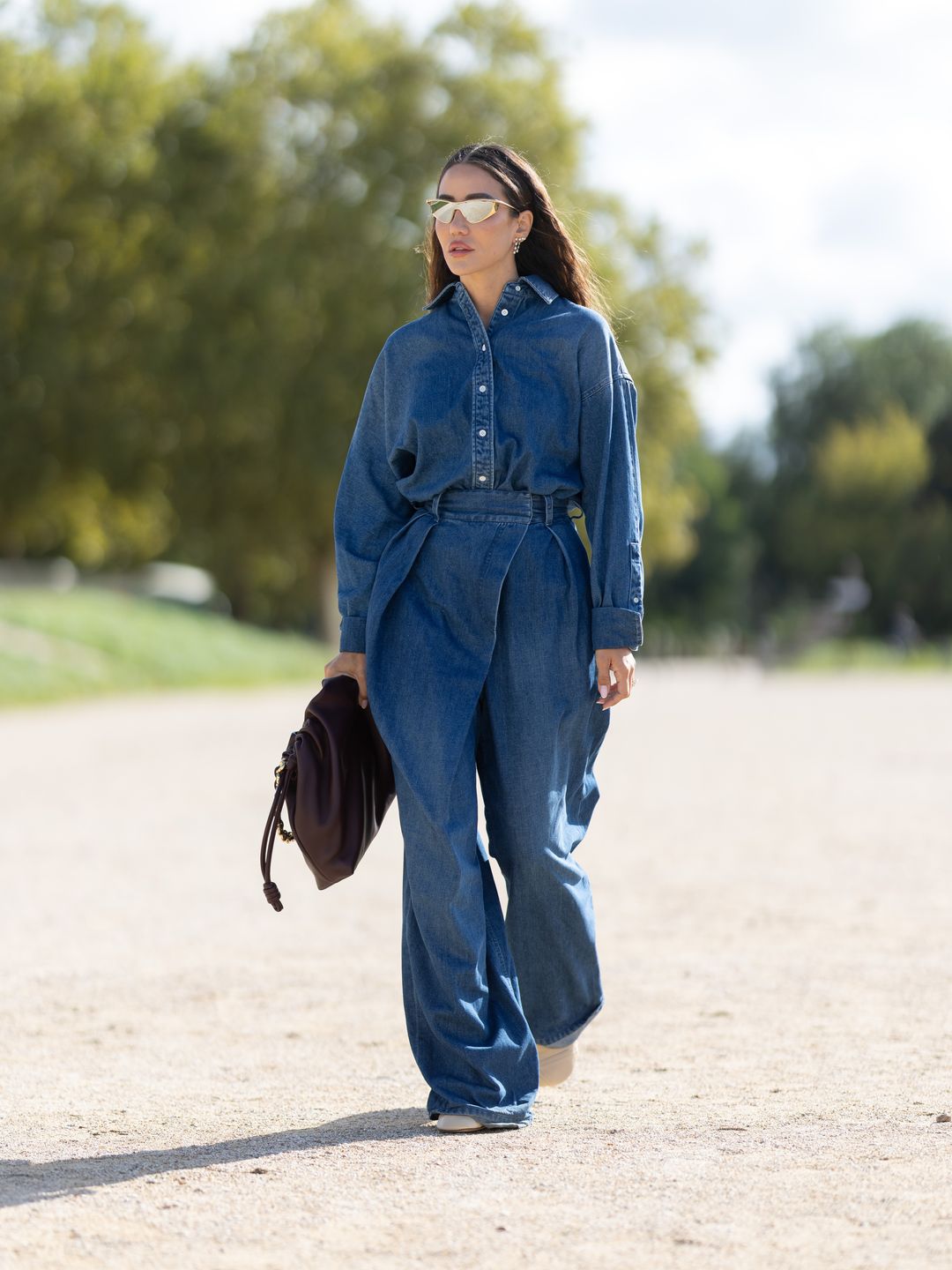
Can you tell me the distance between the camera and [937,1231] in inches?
130

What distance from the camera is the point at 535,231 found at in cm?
449

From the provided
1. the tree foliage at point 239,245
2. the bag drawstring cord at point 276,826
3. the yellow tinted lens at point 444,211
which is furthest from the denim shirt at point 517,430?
the tree foliage at point 239,245

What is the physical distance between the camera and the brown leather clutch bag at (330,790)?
4191 millimetres

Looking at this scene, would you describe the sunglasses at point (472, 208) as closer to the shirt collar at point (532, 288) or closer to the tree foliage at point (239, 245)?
the shirt collar at point (532, 288)

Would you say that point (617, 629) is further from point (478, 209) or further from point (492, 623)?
point (478, 209)

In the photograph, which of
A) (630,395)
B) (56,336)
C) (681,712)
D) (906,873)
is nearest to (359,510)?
(630,395)

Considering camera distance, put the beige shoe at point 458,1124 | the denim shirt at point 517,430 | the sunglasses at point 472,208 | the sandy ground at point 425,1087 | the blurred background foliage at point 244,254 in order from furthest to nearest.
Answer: the blurred background foliage at point 244,254
the sunglasses at point 472,208
the denim shirt at point 517,430
the beige shoe at point 458,1124
the sandy ground at point 425,1087

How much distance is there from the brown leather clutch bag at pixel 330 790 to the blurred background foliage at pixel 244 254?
31339mm

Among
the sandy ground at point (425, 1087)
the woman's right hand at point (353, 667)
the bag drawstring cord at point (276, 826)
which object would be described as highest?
the woman's right hand at point (353, 667)

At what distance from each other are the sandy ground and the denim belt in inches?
49.6

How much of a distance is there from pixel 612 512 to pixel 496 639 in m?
0.36

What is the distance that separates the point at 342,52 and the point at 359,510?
3584 centimetres

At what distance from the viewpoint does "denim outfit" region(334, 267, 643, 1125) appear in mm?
4172

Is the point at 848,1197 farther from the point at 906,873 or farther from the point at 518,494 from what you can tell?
the point at 906,873
